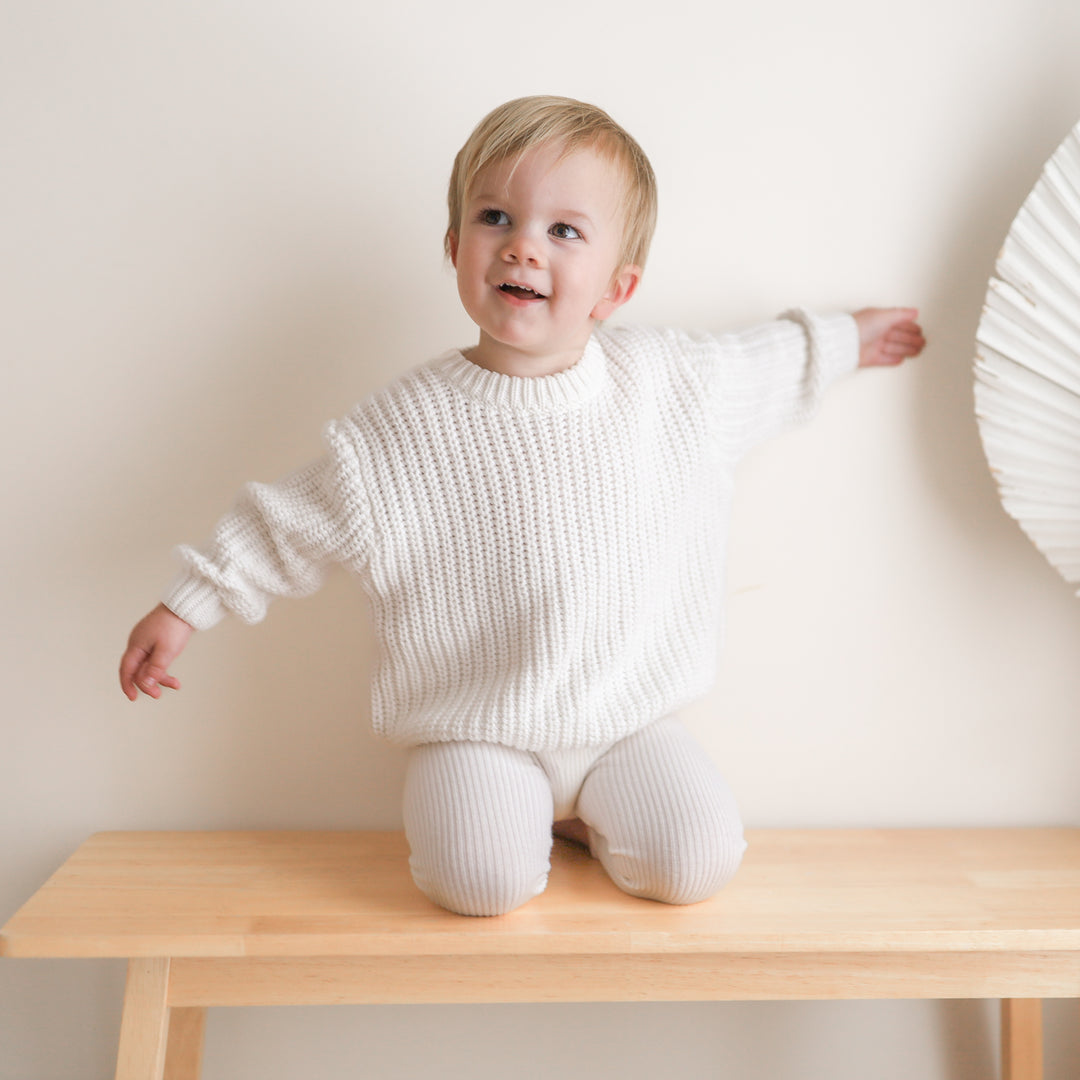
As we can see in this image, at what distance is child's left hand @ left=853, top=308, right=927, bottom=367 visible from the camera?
1.06 metres

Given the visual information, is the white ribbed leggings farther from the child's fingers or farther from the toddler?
the child's fingers

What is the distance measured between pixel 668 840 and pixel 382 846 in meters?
0.31

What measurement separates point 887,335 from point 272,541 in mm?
662

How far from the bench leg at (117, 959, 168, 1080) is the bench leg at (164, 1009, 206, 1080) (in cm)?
20

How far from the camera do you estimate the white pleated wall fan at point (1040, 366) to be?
1002mm

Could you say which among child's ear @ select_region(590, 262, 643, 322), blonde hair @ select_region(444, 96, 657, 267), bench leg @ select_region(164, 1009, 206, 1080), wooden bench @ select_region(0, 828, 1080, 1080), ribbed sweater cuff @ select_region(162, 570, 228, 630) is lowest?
bench leg @ select_region(164, 1009, 206, 1080)

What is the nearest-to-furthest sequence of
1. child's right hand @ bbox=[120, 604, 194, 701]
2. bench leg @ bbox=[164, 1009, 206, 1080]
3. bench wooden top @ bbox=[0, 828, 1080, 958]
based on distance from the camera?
1. bench wooden top @ bbox=[0, 828, 1080, 958]
2. child's right hand @ bbox=[120, 604, 194, 701]
3. bench leg @ bbox=[164, 1009, 206, 1080]

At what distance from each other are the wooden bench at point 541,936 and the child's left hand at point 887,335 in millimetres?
515

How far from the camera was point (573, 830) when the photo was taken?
40.1 inches

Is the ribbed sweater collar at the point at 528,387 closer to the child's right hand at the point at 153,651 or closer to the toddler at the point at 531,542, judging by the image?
the toddler at the point at 531,542

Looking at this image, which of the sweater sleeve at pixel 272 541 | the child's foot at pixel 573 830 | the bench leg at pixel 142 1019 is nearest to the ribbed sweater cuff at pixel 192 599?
the sweater sleeve at pixel 272 541

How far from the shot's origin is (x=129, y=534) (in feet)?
3.48

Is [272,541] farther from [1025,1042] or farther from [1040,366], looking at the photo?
[1025,1042]

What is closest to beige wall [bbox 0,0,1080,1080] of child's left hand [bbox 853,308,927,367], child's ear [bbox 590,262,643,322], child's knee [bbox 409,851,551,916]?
child's left hand [bbox 853,308,927,367]
